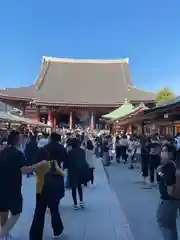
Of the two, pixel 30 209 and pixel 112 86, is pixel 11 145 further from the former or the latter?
pixel 112 86

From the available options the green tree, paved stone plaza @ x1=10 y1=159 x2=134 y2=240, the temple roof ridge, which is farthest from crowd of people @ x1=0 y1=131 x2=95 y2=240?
the temple roof ridge

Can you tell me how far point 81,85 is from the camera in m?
38.8

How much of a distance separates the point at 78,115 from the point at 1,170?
31.1 m

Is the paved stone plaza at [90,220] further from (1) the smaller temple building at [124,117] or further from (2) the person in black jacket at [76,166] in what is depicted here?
(1) the smaller temple building at [124,117]

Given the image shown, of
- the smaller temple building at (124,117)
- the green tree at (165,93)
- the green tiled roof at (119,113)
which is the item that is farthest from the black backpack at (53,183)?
the green tree at (165,93)

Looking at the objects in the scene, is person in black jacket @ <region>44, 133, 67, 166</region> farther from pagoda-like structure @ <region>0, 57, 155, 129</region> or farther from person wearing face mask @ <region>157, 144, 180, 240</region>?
pagoda-like structure @ <region>0, 57, 155, 129</region>

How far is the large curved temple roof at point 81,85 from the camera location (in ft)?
107

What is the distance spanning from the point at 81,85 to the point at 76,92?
2.37 m

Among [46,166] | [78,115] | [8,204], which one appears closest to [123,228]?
[46,166]

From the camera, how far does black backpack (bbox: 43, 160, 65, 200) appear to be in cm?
443

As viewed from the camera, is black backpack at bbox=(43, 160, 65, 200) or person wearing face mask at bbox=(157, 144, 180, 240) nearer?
person wearing face mask at bbox=(157, 144, 180, 240)

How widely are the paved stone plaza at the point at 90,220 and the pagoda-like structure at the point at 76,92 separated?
80.6 ft

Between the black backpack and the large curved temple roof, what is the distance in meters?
27.2

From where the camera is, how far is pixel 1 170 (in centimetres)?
405
